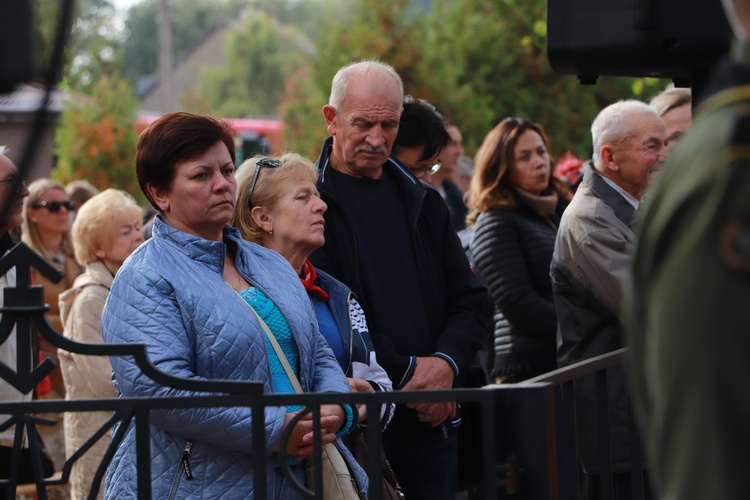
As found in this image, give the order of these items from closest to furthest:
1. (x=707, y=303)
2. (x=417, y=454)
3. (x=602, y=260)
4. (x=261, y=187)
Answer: (x=707, y=303) → (x=261, y=187) → (x=417, y=454) → (x=602, y=260)

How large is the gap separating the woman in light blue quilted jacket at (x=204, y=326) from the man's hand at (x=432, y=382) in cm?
56

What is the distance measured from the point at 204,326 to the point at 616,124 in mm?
2539

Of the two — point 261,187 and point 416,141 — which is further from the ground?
point 416,141

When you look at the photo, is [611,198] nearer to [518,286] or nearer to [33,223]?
[518,286]

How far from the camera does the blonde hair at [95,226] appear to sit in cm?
587

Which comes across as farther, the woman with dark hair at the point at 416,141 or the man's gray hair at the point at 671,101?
the man's gray hair at the point at 671,101

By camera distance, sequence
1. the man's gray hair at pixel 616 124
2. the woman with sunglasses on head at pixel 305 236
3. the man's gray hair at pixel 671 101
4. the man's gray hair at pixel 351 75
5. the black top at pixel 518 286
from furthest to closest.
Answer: the man's gray hair at pixel 671 101, the black top at pixel 518 286, the man's gray hair at pixel 616 124, the man's gray hair at pixel 351 75, the woman with sunglasses on head at pixel 305 236

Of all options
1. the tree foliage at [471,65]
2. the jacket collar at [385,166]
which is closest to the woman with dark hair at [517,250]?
the jacket collar at [385,166]

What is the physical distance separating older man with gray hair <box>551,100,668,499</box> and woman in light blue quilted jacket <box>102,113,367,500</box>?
4.57 feet

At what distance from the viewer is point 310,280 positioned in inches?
153


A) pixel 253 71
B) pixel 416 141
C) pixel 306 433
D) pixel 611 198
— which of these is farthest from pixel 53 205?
pixel 253 71

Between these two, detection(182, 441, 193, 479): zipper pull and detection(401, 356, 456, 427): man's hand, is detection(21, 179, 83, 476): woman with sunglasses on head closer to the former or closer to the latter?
detection(401, 356, 456, 427): man's hand

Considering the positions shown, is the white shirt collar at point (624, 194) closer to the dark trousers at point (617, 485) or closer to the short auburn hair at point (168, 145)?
the dark trousers at point (617, 485)

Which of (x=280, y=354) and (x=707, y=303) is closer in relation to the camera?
(x=707, y=303)
